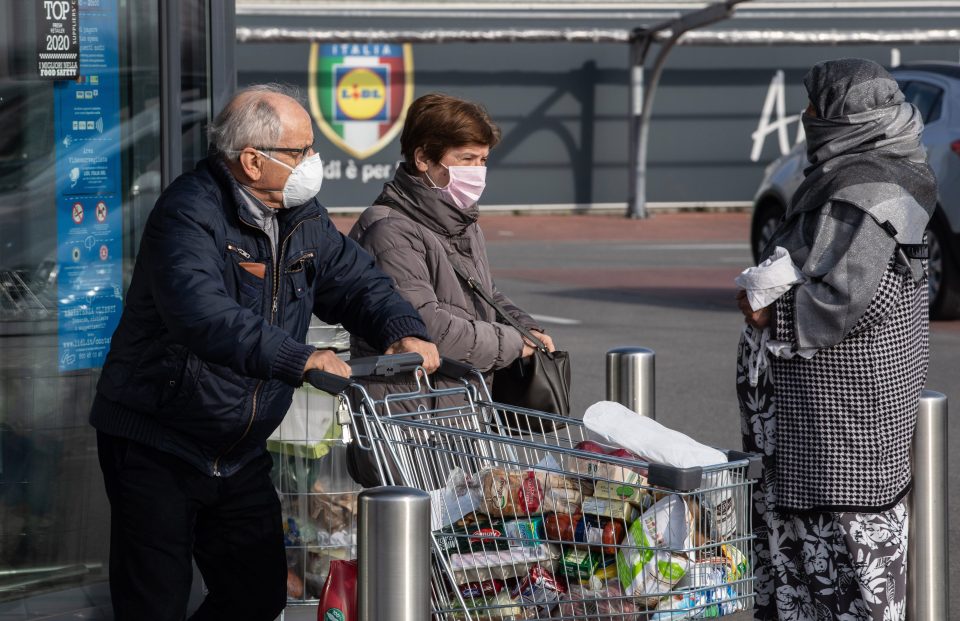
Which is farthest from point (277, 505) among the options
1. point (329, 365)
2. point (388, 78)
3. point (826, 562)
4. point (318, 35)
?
point (388, 78)

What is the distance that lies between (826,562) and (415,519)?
150 centimetres

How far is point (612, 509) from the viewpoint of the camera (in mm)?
3301

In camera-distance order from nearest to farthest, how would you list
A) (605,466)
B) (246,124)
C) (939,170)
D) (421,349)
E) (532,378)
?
(605,466)
(246,124)
(421,349)
(532,378)
(939,170)

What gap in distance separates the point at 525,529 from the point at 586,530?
5.7 inches

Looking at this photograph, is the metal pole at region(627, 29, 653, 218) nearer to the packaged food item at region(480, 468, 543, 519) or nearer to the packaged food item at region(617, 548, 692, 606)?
the packaged food item at region(480, 468, 543, 519)

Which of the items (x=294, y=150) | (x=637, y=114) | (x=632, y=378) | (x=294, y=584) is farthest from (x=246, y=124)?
(x=637, y=114)

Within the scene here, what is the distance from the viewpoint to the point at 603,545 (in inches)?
128

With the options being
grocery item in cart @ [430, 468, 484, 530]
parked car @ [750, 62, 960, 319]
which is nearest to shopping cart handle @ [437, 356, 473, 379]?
grocery item in cart @ [430, 468, 484, 530]

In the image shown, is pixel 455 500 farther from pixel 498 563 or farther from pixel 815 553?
pixel 815 553

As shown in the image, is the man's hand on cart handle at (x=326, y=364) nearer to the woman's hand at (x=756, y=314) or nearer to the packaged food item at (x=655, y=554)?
the packaged food item at (x=655, y=554)

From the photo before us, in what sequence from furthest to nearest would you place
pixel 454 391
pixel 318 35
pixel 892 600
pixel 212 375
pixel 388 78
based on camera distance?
pixel 388 78 → pixel 318 35 → pixel 892 600 → pixel 454 391 → pixel 212 375

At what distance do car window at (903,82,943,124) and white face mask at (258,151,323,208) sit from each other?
888cm

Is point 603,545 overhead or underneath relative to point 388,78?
underneath

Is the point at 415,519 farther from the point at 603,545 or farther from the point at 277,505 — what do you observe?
the point at 277,505
